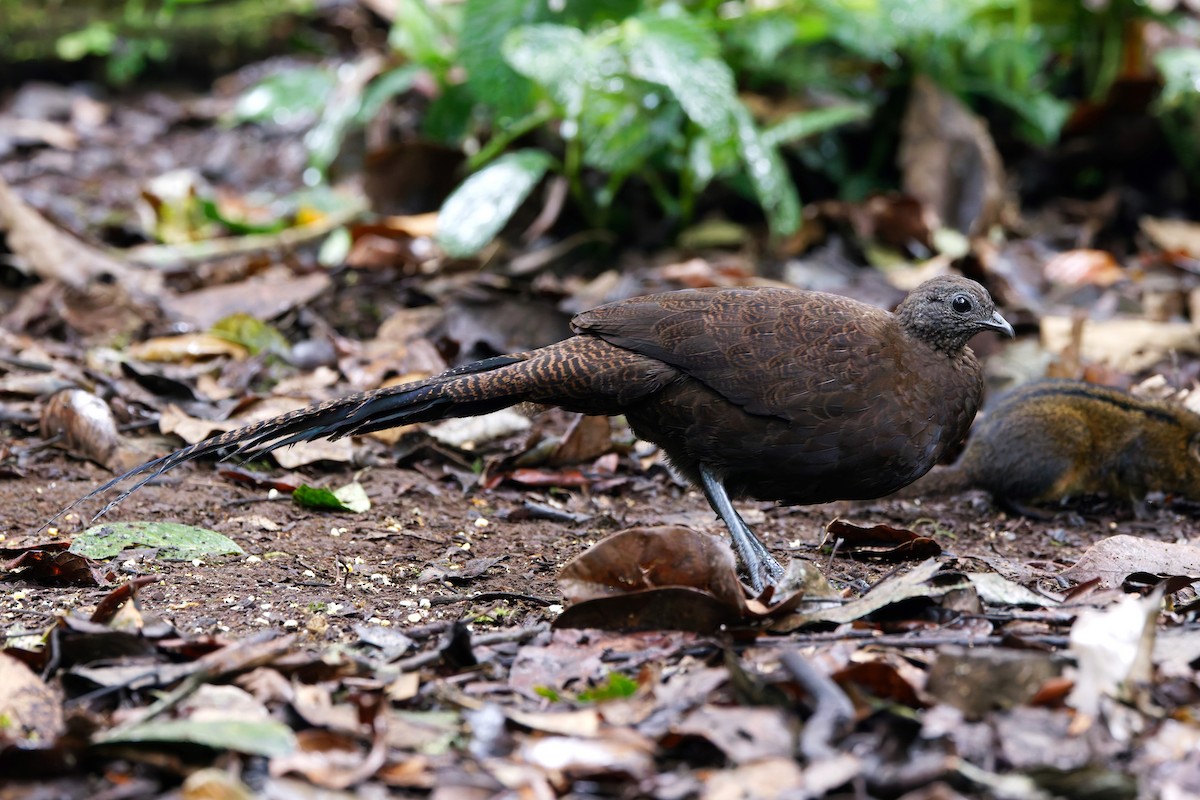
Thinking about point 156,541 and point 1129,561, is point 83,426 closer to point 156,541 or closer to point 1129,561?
point 156,541

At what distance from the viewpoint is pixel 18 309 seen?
6.89 meters

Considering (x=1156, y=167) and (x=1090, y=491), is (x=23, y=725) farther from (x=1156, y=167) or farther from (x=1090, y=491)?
(x=1156, y=167)

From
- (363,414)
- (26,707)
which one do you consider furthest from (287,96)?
(26,707)

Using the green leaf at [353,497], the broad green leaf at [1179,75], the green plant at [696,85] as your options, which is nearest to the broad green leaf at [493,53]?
the green plant at [696,85]

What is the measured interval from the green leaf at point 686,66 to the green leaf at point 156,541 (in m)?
3.48

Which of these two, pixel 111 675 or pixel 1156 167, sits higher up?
pixel 1156 167

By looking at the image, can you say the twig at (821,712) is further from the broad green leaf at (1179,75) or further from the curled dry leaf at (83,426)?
the broad green leaf at (1179,75)

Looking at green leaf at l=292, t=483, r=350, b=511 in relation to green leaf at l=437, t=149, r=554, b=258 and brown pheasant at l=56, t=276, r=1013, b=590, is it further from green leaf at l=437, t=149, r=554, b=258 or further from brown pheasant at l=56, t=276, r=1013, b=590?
green leaf at l=437, t=149, r=554, b=258

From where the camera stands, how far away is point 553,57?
6.80 metres

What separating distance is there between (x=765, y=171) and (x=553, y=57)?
1.32 m

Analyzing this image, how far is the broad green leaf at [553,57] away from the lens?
22.2ft

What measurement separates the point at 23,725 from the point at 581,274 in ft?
17.0

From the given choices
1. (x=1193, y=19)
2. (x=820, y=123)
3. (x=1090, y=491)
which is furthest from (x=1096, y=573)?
(x=1193, y=19)

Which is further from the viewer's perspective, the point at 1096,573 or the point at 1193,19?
the point at 1193,19
